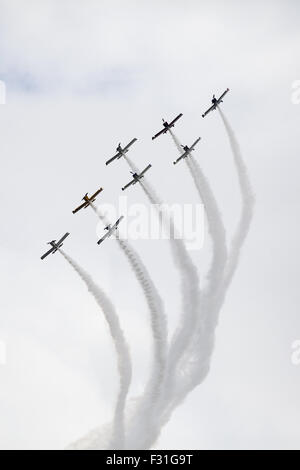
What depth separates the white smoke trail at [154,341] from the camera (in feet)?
294

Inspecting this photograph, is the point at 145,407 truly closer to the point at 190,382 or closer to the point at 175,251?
the point at 190,382

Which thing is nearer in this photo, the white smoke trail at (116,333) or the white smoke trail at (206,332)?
the white smoke trail at (116,333)

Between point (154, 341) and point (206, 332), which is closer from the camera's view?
point (154, 341)

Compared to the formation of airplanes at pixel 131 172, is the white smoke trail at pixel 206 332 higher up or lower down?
lower down

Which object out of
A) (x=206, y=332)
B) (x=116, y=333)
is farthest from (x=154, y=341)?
(x=206, y=332)

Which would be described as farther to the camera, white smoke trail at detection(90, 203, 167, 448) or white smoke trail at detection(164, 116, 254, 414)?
white smoke trail at detection(164, 116, 254, 414)

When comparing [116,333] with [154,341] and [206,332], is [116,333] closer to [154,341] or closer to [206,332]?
[154,341]

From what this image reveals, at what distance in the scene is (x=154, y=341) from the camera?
295 feet

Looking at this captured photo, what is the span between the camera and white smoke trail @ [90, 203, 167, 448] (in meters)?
89.8

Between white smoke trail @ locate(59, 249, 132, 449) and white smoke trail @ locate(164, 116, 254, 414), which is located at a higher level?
white smoke trail @ locate(59, 249, 132, 449)

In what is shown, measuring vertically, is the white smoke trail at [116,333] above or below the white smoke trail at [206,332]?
above
